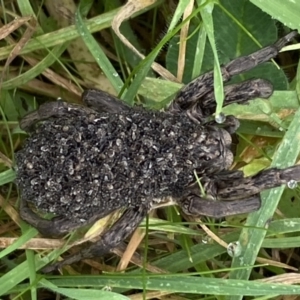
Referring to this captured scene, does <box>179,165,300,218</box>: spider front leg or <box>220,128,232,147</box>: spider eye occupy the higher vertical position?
<box>220,128,232,147</box>: spider eye

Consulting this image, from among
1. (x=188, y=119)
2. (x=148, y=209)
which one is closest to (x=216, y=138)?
(x=188, y=119)

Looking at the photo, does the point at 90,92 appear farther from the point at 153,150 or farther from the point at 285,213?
the point at 285,213

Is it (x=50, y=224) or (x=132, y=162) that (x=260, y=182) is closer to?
(x=132, y=162)

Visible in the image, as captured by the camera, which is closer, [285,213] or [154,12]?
[285,213]

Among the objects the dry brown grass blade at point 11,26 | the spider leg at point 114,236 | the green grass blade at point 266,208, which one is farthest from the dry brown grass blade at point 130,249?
the dry brown grass blade at point 11,26

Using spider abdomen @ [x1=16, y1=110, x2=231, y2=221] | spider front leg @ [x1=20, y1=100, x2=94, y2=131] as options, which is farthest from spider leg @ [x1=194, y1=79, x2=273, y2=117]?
spider front leg @ [x1=20, y1=100, x2=94, y2=131]

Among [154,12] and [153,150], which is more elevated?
[154,12]

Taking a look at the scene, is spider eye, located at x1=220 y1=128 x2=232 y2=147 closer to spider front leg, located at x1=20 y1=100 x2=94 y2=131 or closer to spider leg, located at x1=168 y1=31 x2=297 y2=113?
spider leg, located at x1=168 y1=31 x2=297 y2=113

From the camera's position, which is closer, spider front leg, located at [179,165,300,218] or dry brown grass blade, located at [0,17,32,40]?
spider front leg, located at [179,165,300,218]

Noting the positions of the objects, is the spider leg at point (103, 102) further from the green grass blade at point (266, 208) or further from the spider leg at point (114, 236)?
the green grass blade at point (266, 208)
